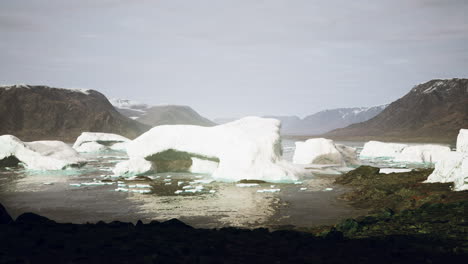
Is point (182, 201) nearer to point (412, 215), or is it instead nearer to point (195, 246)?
point (412, 215)

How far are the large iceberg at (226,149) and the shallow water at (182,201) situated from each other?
4.22 feet

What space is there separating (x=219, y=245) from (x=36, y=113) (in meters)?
145

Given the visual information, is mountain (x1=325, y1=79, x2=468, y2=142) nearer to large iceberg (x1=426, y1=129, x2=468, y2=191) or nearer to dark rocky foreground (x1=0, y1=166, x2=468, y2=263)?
large iceberg (x1=426, y1=129, x2=468, y2=191)

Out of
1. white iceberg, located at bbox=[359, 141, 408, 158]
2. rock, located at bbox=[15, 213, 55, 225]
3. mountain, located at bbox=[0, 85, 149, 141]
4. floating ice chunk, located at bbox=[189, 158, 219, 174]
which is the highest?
mountain, located at bbox=[0, 85, 149, 141]

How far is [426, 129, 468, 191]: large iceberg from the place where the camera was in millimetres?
14230

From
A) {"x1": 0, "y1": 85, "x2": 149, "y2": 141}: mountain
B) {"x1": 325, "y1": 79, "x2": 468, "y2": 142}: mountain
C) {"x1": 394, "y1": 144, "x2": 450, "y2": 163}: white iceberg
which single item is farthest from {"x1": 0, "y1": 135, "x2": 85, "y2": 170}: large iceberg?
{"x1": 325, "y1": 79, "x2": 468, "y2": 142}: mountain

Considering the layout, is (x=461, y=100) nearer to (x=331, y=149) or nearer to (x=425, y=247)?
(x=331, y=149)

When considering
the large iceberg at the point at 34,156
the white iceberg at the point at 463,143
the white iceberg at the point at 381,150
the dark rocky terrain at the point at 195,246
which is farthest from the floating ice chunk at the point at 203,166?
the white iceberg at the point at 381,150

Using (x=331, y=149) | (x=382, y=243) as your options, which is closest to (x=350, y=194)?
(x=382, y=243)

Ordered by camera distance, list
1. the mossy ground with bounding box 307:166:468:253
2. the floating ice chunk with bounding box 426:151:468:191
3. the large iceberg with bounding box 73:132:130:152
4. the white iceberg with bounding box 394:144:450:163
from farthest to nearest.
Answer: the large iceberg with bounding box 73:132:130:152, the white iceberg with bounding box 394:144:450:163, the floating ice chunk with bounding box 426:151:468:191, the mossy ground with bounding box 307:166:468:253

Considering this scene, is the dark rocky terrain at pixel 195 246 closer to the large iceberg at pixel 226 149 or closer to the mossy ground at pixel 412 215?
the mossy ground at pixel 412 215

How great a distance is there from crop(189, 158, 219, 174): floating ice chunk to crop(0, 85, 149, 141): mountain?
339 feet

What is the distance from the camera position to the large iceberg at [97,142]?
67250 mm

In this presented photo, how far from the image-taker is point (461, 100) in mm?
158750
